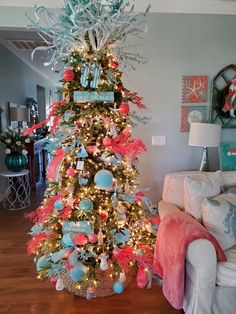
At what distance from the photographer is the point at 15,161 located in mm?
3562

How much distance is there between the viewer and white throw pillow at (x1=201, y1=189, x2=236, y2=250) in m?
1.69

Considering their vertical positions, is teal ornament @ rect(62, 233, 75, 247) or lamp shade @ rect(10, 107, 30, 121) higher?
lamp shade @ rect(10, 107, 30, 121)

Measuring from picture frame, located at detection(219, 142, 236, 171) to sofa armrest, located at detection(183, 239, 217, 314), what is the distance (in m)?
1.26

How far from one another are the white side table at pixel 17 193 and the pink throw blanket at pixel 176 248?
2589 mm

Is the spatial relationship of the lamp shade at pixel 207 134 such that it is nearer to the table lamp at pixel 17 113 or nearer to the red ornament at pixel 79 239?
the red ornament at pixel 79 239

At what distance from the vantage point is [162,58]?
2.61 meters

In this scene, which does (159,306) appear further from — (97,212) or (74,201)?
(74,201)

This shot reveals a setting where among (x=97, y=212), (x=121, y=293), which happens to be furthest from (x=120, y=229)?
(x=121, y=293)

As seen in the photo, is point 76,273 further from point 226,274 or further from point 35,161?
point 35,161

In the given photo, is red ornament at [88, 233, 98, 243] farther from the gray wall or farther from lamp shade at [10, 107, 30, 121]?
lamp shade at [10, 107, 30, 121]

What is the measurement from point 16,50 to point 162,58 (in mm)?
3172

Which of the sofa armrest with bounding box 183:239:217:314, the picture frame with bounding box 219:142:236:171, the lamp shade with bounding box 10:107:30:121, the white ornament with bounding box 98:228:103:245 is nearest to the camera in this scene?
the sofa armrest with bounding box 183:239:217:314

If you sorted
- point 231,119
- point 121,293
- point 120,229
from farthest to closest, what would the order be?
point 231,119 < point 121,293 < point 120,229

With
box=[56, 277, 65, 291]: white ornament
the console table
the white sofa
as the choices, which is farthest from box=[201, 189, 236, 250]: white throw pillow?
the console table
